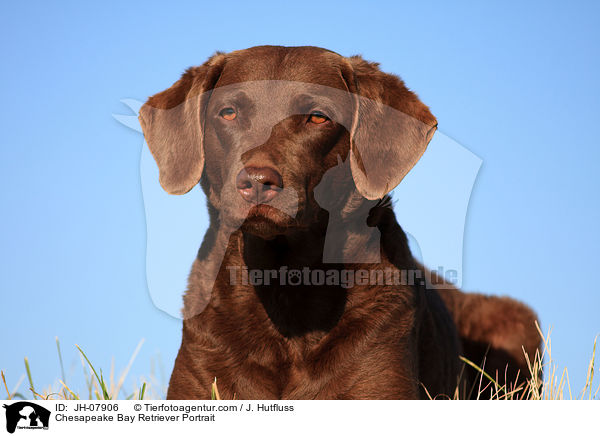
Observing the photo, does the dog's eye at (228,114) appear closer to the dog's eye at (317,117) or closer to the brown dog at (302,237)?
the brown dog at (302,237)

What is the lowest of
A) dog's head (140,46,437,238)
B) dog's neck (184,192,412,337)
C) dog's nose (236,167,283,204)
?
dog's neck (184,192,412,337)

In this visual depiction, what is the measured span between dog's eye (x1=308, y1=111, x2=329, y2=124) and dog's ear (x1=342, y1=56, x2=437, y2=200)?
8.1 inches

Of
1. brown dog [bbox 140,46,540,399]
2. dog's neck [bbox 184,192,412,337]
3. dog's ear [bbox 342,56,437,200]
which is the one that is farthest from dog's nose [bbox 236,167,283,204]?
dog's ear [bbox 342,56,437,200]

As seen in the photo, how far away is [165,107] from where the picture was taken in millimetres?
4457

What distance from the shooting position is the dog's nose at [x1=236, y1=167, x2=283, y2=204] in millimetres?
3477

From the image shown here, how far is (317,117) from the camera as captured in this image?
4043 millimetres

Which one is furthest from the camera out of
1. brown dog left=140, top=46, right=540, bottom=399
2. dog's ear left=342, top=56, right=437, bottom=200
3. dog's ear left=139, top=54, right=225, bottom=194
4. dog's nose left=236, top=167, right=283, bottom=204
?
dog's ear left=139, top=54, right=225, bottom=194

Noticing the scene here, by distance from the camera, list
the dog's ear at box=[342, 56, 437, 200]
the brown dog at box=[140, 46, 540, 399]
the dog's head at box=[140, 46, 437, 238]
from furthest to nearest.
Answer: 1. the dog's ear at box=[342, 56, 437, 200]
2. the brown dog at box=[140, 46, 540, 399]
3. the dog's head at box=[140, 46, 437, 238]

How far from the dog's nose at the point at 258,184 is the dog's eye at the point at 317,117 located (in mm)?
590

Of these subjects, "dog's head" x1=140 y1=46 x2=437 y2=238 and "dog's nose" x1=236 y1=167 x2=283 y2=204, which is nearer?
"dog's nose" x1=236 y1=167 x2=283 y2=204

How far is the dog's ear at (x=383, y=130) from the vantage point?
4.05m

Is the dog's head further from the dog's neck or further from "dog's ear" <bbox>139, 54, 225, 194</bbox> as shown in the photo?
the dog's neck

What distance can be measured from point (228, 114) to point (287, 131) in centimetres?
42

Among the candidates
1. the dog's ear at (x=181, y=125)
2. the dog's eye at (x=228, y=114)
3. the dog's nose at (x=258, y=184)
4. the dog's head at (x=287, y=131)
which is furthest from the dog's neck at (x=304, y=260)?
the dog's eye at (x=228, y=114)
